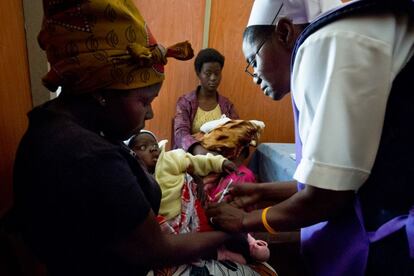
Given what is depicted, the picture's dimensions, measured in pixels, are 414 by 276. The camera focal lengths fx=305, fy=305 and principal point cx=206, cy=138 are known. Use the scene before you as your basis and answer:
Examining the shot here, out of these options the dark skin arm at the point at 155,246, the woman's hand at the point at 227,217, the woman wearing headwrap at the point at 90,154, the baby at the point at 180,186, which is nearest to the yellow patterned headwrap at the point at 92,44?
the woman wearing headwrap at the point at 90,154

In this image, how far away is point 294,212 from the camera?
79 centimetres

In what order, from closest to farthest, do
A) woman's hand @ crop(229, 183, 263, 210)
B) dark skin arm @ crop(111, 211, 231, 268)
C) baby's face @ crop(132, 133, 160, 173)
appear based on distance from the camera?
1. dark skin arm @ crop(111, 211, 231, 268)
2. woman's hand @ crop(229, 183, 263, 210)
3. baby's face @ crop(132, 133, 160, 173)

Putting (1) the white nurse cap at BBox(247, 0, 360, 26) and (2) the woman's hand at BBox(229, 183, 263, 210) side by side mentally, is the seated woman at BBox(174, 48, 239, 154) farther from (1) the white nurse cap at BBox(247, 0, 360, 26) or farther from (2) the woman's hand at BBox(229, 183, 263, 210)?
(1) the white nurse cap at BBox(247, 0, 360, 26)

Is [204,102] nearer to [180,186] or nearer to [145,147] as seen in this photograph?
[145,147]

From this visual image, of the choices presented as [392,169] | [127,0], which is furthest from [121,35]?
[392,169]

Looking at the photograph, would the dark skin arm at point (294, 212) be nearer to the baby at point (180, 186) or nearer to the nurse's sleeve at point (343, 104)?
the nurse's sleeve at point (343, 104)

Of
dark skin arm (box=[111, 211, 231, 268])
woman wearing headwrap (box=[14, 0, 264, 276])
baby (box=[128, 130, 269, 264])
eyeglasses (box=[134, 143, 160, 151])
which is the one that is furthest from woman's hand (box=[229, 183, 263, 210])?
eyeglasses (box=[134, 143, 160, 151])

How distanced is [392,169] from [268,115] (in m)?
2.65

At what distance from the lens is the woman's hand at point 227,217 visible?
0.96 m

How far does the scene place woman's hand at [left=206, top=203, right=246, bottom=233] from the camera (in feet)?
3.14

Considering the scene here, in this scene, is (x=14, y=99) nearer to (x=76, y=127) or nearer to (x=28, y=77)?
(x=28, y=77)

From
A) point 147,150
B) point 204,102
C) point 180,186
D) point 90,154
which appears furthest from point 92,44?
point 204,102

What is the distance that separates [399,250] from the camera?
728 mm

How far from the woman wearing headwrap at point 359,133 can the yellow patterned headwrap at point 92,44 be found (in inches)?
16.5
